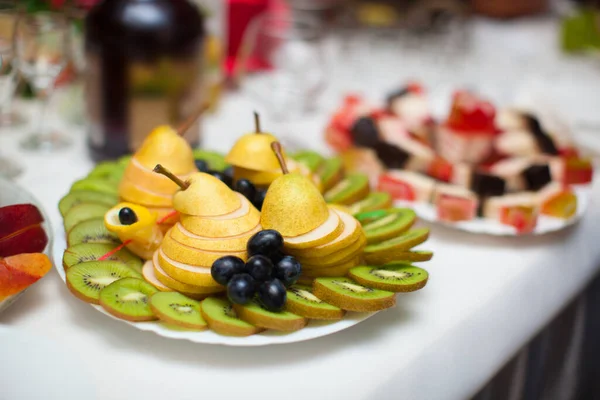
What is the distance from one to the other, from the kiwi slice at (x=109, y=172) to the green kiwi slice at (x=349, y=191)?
0.91 ft

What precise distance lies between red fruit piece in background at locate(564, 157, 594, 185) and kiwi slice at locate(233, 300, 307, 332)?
24.6 inches

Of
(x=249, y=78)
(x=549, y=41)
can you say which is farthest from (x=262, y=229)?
(x=549, y=41)

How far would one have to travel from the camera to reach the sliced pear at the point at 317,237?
26.4 inches

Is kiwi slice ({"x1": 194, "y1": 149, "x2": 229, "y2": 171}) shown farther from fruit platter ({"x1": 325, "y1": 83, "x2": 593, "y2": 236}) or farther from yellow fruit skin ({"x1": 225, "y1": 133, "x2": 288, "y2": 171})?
fruit platter ({"x1": 325, "y1": 83, "x2": 593, "y2": 236})

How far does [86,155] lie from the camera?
45.4 inches

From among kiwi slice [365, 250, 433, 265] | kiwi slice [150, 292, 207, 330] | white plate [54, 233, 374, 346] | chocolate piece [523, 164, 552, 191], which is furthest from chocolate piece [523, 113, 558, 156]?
kiwi slice [150, 292, 207, 330]

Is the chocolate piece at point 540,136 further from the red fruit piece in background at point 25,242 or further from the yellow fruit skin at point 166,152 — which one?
the red fruit piece in background at point 25,242

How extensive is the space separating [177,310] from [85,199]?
0.26 metres

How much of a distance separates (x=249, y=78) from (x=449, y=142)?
0.39 metres

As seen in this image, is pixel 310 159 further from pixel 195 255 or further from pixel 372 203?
pixel 195 255

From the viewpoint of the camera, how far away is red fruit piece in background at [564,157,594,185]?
1.05 meters

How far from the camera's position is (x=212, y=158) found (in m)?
0.96

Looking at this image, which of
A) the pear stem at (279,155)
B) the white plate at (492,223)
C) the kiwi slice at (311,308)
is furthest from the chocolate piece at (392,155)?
→ the kiwi slice at (311,308)

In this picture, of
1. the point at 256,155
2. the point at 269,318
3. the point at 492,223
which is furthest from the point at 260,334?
the point at 492,223
